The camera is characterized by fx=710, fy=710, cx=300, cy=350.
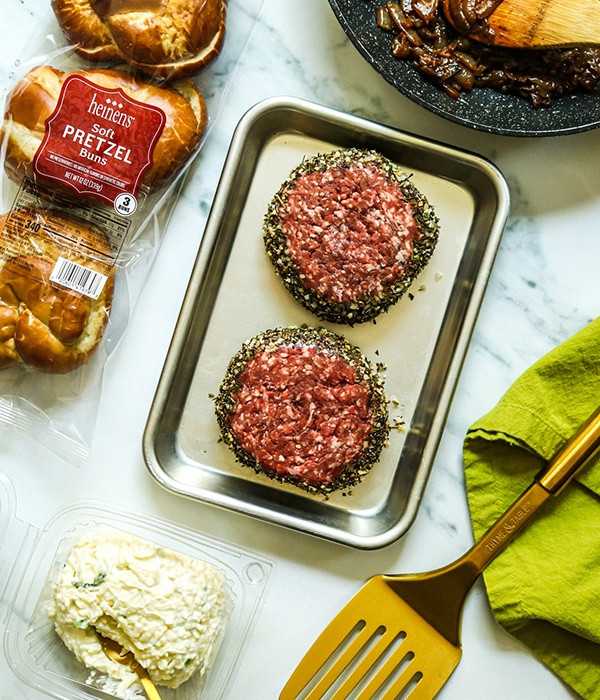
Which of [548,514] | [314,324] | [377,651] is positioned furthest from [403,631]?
[314,324]

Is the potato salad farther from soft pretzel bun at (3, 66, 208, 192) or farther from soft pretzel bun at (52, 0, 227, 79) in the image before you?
soft pretzel bun at (52, 0, 227, 79)

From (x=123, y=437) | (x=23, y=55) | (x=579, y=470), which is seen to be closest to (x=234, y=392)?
(x=123, y=437)

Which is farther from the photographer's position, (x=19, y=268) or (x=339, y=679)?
(x=339, y=679)

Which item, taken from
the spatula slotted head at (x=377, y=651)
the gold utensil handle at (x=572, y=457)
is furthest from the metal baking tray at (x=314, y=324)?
the gold utensil handle at (x=572, y=457)

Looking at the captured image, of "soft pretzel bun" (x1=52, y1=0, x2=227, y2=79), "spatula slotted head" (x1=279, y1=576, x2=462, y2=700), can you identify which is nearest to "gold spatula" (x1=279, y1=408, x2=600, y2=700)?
"spatula slotted head" (x1=279, y1=576, x2=462, y2=700)

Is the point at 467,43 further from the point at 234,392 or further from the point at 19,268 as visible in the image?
the point at 19,268

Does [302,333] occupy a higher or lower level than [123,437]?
higher

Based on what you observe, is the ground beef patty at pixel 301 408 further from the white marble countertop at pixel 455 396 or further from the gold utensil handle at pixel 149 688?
the gold utensil handle at pixel 149 688
